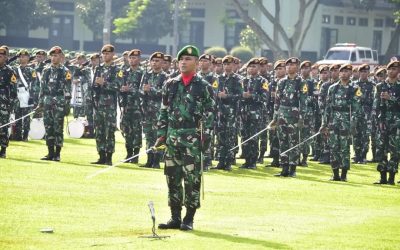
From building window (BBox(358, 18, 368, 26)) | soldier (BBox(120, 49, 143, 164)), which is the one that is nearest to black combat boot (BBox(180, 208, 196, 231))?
soldier (BBox(120, 49, 143, 164))

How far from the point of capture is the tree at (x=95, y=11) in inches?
3061

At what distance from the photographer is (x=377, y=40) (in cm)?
8750

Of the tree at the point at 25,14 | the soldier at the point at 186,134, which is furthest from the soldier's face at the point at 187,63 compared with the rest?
the tree at the point at 25,14

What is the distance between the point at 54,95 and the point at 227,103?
3717 millimetres

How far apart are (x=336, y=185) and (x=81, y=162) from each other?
5589 millimetres

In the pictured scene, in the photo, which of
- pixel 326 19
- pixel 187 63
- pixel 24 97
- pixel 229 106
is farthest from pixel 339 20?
pixel 187 63

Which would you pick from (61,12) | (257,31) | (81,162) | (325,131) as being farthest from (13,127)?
(61,12)

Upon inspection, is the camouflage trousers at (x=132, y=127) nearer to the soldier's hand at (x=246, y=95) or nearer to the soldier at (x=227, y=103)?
the soldier at (x=227, y=103)

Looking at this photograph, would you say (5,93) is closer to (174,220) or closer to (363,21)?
(174,220)

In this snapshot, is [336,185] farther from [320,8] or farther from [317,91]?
[320,8]

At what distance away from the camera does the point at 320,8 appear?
83.0m

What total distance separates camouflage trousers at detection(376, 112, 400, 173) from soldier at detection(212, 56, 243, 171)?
11.6ft

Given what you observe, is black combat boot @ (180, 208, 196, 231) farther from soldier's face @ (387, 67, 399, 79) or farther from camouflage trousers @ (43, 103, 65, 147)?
camouflage trousers @ (43, 103, 65, 147)

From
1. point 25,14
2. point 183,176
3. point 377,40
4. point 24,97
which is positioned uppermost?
point 25,14
